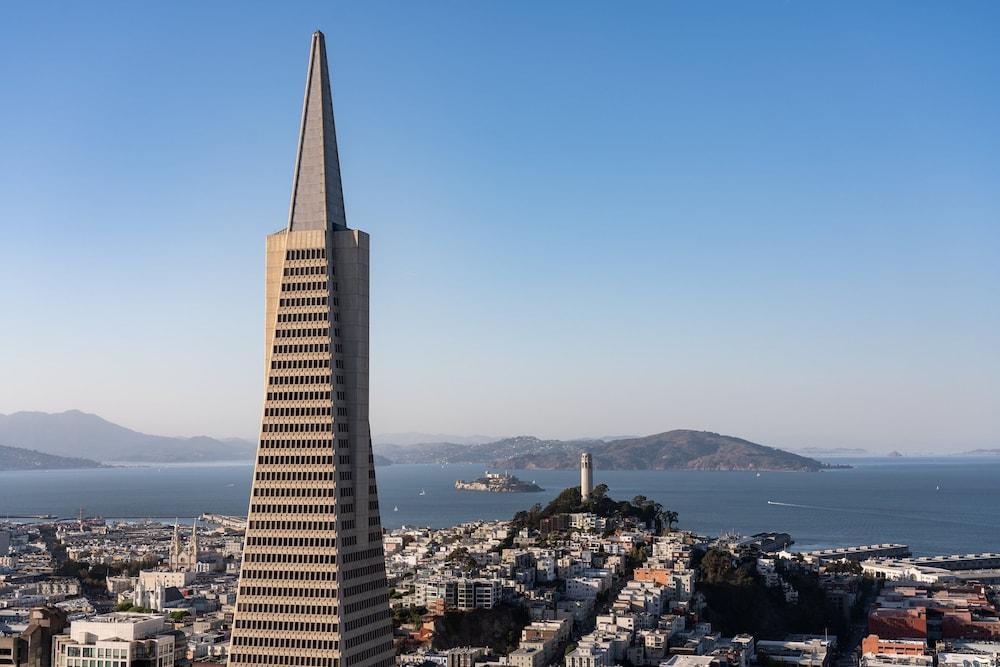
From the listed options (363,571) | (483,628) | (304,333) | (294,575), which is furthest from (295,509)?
(483,628)

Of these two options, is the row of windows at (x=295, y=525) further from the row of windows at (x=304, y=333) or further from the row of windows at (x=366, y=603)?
the row of windows at (x=304, y=333)

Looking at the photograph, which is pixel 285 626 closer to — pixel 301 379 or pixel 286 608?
pixel 286 608

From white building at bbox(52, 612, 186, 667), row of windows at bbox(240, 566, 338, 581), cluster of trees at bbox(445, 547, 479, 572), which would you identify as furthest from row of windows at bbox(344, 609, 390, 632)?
cluster of trees at bbox(445, 547, 479, 572)

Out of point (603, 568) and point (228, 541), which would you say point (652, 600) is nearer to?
point (603, 568)

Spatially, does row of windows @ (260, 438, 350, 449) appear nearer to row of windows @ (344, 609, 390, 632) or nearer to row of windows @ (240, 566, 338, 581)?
row of windows @ (240, 566, 338, 581)

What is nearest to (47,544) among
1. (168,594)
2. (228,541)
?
(228,541)

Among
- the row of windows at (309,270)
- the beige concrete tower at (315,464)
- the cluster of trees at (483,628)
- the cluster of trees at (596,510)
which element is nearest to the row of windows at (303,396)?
the beige concrete tower at (315,464)
